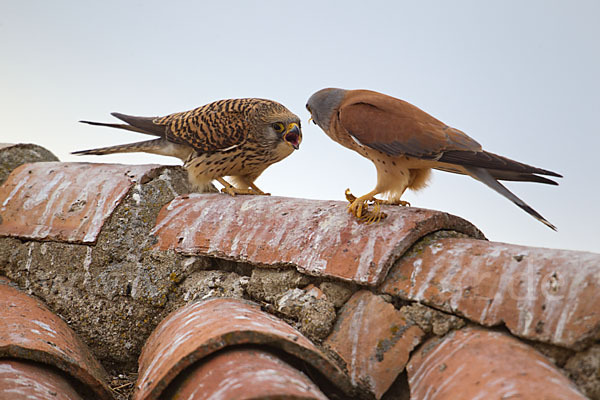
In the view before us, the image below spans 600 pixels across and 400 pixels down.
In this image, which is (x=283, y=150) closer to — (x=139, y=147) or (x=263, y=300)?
(x=139, y=147)

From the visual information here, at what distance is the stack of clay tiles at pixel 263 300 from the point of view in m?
1.66

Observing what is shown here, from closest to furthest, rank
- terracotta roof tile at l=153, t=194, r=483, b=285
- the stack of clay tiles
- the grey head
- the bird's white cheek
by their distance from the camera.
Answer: the stack of clay tiles
terracotta roof tile at l=153, t=194, r=483, b=285
the grey head
the bird's white cheek

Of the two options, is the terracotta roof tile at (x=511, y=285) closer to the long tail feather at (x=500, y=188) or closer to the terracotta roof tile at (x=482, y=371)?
the terracotta roof tile at (x=482, y=371)

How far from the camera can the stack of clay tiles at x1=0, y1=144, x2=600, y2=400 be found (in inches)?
65.4

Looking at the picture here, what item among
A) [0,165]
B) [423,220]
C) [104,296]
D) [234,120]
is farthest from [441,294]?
[0,165]

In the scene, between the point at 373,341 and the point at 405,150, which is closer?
the point at 373,341

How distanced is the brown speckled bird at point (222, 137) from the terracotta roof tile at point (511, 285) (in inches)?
69.0

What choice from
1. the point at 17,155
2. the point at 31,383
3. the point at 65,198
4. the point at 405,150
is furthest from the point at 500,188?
the point at 17,155

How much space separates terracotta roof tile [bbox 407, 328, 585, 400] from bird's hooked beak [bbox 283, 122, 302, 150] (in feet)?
6.80

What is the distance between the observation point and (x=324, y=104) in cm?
315

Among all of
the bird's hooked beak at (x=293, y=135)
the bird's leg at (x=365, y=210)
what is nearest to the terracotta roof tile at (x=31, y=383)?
the bird's leg at (x=365, y=210)

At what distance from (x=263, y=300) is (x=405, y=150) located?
102cm

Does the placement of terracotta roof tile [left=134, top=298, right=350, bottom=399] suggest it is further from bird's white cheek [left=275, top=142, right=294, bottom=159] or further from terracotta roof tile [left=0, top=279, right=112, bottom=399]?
bird's white cheek [left=275, top=142, right=294, bottom=159]

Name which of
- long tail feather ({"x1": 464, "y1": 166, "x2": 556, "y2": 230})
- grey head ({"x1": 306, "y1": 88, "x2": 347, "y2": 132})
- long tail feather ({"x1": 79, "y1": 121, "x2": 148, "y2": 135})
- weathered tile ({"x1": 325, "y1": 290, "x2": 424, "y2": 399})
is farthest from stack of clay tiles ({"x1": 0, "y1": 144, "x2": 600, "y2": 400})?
grey head ({"x1": 306, "y1": 88, "x2": 347, "y2": 132})
